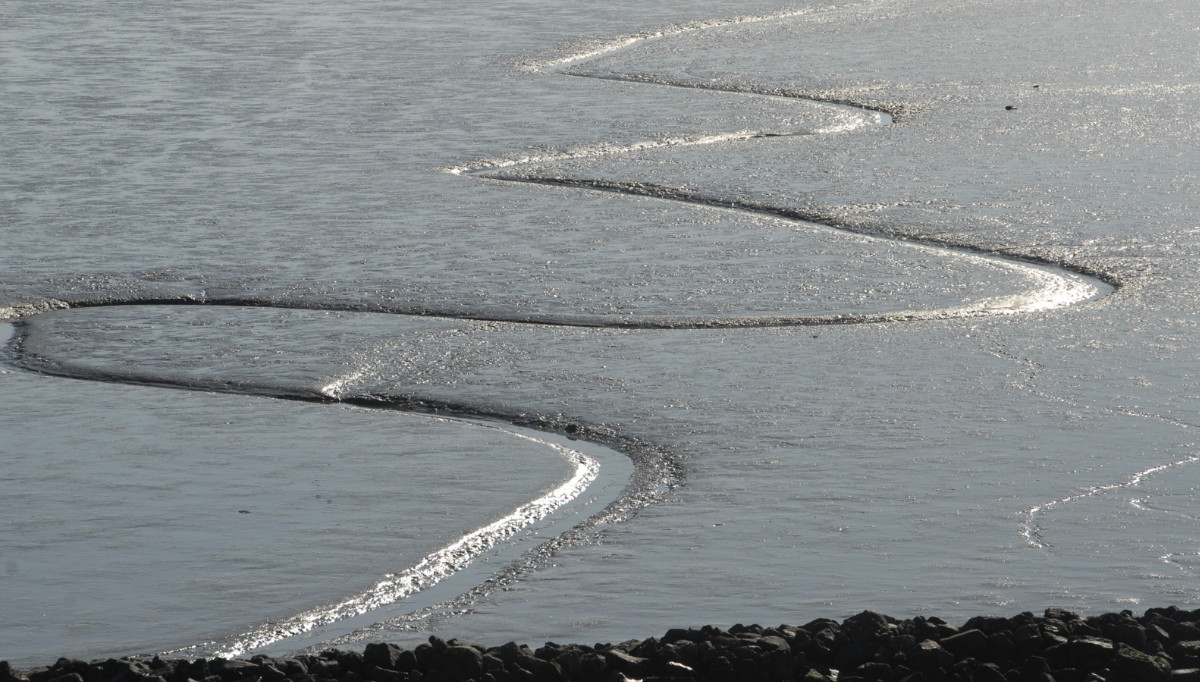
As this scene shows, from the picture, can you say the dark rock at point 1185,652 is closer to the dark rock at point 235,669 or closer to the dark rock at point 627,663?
the dark rock at point 627,663

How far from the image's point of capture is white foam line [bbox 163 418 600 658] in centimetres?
345

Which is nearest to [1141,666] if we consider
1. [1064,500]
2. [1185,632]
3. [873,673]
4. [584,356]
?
[1185,632]

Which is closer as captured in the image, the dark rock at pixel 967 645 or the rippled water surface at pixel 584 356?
the dark rock at pixel 967 645

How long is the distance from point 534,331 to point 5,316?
1969mm

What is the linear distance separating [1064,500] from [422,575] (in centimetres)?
162

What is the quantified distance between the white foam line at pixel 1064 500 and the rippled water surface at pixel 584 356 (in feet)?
0.05

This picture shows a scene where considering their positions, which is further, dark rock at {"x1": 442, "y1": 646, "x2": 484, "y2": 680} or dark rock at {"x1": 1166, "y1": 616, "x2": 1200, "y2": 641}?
dark rock at {"x1": 1166, "y1": 616, "x2": 1200, "y2": 641}

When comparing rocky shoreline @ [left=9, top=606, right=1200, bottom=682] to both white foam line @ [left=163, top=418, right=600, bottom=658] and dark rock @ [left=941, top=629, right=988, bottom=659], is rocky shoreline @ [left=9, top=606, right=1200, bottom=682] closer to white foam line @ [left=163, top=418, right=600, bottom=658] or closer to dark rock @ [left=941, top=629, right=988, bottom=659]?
dark rock @ [left=941, top=629, right=988, bottom=659]

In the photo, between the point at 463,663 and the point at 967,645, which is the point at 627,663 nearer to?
the point at 463,663

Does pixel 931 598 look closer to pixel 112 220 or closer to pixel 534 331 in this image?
pixel 534 331

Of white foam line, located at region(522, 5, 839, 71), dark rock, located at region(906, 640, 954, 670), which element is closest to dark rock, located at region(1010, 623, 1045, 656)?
dark rock, located at region(906, 640, 954, 670)

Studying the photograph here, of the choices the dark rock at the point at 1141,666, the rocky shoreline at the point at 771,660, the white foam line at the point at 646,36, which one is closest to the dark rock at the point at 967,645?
the rocky shoreline at the point at 771,660

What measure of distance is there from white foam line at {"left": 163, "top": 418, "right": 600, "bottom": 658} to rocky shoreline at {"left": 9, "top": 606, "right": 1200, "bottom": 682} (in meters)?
0.17

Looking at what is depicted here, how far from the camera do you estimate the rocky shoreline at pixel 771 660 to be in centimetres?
314
